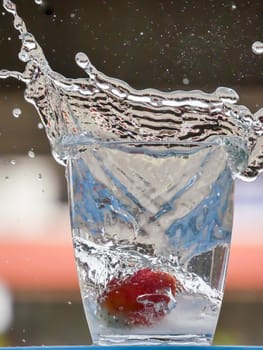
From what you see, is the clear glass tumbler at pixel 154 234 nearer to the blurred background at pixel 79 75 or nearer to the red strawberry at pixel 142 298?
the red strawberry at pixel 142 298

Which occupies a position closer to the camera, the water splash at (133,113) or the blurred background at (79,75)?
the water splash at (133,113)

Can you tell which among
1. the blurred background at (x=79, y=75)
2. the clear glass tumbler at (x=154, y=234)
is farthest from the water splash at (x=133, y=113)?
the blurred background at (x=79, y=75)

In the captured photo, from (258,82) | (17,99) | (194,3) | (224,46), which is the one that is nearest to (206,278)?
(224,46)

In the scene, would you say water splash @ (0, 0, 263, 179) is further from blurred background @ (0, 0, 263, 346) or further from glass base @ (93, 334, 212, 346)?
blurred background @ (0, 0, 263, 346)

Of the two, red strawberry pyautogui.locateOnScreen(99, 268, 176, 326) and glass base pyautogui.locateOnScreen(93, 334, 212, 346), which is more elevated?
red strawberry pyautogui.locateOnScreen(99, 268, 176, 326)

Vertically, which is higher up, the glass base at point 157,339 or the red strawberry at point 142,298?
the red strawberry at point 142,298

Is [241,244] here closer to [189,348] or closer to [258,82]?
[258,82]

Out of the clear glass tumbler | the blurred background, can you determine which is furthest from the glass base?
the blurred background

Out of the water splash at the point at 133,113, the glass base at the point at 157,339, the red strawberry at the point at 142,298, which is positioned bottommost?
the glass base at the point at 157,339
